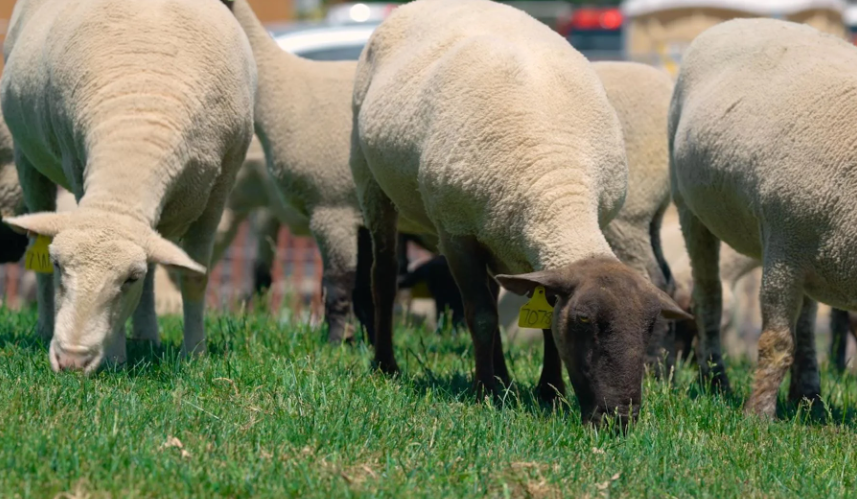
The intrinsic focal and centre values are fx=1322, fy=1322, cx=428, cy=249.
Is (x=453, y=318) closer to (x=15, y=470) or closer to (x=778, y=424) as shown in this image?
(x=778, y=424)

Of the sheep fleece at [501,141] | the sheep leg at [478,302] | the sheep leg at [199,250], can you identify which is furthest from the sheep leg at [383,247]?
the sheep leg at [478,302]

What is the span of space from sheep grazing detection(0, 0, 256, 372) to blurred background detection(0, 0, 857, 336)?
3031 millimetres

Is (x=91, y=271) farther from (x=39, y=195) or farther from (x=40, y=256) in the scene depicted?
(x=39, y=195)

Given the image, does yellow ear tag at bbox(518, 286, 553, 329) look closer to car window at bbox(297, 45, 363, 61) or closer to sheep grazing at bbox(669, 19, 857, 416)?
sheep grazing at bbox(669, 19, 857, 416)

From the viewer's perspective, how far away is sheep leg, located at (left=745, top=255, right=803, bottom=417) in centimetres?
549

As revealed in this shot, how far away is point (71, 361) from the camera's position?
493cm

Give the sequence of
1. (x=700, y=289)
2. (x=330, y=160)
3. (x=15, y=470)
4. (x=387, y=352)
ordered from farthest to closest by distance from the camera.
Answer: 1. (x=330, y=160)
2. (x=700, y=289)
3. (x=387, y=352)
4. (x=15, y=470)

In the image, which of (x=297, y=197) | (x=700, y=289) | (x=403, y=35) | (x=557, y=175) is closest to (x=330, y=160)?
(x=297, y=197)

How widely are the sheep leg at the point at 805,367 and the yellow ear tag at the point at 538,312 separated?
166 centimetres

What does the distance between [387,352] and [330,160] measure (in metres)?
1.90

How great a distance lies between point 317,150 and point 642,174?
6.27ft

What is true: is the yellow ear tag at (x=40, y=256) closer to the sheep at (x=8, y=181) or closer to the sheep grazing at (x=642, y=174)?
the sheep at (x=8, y=181)

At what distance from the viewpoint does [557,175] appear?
518 centimetres

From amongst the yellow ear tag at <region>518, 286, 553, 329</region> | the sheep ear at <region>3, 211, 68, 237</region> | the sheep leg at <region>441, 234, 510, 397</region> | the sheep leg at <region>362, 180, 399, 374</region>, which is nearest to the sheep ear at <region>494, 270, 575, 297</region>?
the yellow ear tag at <region>518, 286, 553, 329</region>
